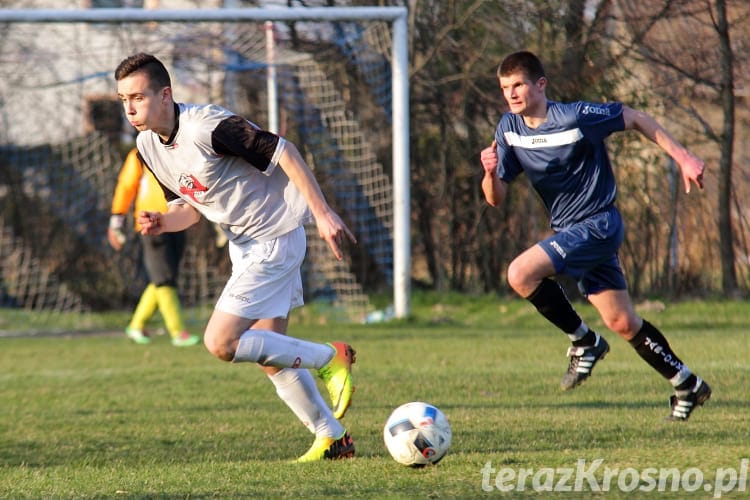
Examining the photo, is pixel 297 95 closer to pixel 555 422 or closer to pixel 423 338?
pixel 423 338

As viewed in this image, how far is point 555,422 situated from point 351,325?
6.60 metres

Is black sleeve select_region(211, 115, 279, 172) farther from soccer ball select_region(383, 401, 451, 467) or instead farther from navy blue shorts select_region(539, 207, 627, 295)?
navy blue shorts select_region(539, 207, 627, 295)

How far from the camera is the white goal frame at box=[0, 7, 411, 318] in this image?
1155 cm

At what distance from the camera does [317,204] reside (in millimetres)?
4500

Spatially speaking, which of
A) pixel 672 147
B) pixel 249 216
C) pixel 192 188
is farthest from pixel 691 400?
pixel 192 188

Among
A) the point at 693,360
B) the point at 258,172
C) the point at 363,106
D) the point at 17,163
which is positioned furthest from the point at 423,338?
the point at 17,163

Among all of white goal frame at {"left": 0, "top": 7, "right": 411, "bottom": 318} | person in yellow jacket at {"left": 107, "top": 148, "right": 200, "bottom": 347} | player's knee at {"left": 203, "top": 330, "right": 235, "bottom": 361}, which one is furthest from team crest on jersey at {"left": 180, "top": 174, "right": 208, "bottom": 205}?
white goal frame at {"left": 0, "top": 7, "right": 411, "bottom": 318}

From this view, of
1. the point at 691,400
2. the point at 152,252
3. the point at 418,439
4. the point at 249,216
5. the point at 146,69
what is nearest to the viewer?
the point at 418,439

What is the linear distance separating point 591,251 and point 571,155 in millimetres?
508

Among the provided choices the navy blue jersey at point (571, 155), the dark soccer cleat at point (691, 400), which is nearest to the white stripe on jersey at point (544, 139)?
the navy blue jersey at point (571, 155)

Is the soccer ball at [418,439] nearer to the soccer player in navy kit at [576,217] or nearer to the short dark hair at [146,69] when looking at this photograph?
the soccer player in navy kit at [576,217]

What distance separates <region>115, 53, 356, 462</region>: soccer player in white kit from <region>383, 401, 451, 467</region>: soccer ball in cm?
48

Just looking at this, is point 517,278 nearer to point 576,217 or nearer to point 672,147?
point 576,217

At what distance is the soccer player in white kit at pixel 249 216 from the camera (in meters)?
4.71
